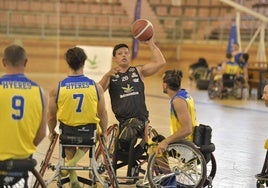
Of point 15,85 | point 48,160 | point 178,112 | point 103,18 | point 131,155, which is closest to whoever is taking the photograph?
point 15,85

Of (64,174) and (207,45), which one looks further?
(207,45)

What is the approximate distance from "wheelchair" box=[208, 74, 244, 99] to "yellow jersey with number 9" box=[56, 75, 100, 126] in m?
10.1

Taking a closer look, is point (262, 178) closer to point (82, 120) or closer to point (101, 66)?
point (82, 120)

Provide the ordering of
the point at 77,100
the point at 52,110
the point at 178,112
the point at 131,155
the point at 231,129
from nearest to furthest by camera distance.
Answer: the point at 77,100 → the point at 52,110 → the point at 178,112 → the point at 131,155 → the point at 231,129

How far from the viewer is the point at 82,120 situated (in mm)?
5133

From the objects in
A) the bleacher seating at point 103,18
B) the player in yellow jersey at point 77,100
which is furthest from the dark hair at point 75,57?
the bleacher seating at point 103,18

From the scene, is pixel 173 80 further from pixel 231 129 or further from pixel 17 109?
pixel 231 129

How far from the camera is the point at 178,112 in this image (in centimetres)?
536

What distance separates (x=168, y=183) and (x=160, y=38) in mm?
18322

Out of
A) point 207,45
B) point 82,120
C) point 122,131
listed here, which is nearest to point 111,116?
point 122,131

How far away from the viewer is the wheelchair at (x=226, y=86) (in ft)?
49.4

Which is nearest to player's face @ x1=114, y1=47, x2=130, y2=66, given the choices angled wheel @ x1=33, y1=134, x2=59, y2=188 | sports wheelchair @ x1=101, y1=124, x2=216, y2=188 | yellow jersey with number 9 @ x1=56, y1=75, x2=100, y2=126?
sports wheelchair @ x1=101, y1=124, x2=216, y2=188

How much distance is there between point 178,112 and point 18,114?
1734mm

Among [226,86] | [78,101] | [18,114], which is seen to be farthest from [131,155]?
[226,86]
